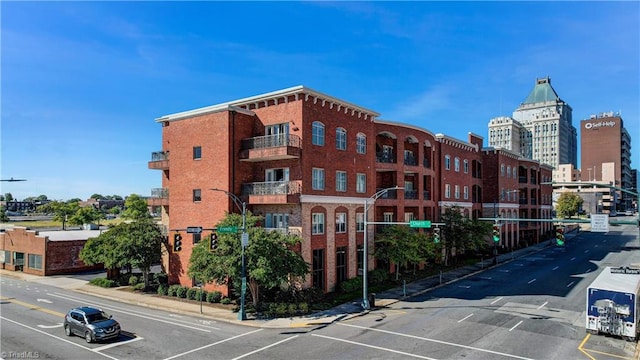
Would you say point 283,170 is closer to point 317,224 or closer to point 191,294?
point 317,224

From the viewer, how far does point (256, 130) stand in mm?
36438

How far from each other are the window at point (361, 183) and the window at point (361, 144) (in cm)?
236

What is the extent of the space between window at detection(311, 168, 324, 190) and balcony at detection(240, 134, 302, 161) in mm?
2492

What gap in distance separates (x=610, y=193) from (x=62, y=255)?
202090 mm

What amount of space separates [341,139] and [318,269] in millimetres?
11878

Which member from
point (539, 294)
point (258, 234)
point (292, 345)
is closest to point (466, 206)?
point (539, 294)

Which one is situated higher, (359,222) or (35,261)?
(359,222)

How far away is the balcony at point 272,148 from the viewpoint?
32.5m

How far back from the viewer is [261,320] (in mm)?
→ 27266

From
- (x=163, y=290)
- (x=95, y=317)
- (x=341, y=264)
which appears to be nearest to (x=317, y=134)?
(x=341, y=264)

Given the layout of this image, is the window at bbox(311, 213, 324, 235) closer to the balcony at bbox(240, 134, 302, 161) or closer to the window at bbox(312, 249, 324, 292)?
the window at bbox(312, 249, 324, 292)

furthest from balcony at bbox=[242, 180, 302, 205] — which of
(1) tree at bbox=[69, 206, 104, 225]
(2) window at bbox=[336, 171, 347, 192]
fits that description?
(1) tree at bbox=[69, 206, 104, 225]

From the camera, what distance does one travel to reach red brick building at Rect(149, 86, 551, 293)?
3353cm

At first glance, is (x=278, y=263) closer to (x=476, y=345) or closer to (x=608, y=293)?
(x=476, y=345)
